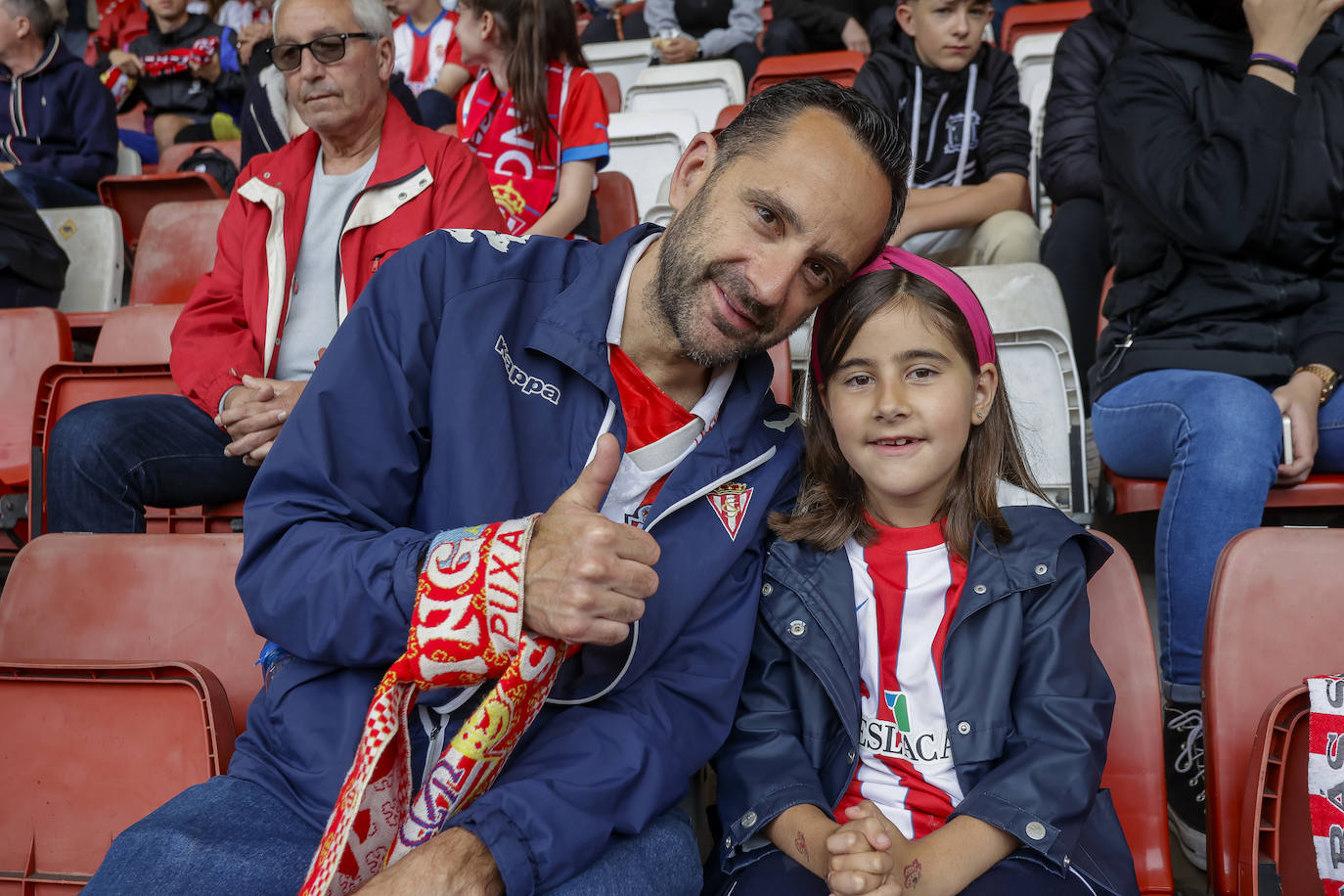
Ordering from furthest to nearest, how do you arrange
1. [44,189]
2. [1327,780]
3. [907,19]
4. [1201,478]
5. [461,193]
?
[44,189]
[907,19]
[461,193]
[1201,478]
[1327,780]

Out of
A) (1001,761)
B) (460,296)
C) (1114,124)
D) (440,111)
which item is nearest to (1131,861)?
(1001,761)

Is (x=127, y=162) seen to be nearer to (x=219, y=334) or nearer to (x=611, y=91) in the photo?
(x=611, y=91)

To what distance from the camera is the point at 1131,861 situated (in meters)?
1.34

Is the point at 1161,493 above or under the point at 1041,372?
Answer: under

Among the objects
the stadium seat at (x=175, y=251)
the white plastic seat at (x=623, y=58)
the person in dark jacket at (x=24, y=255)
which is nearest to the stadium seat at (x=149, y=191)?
the stadium seat at (x=175, y=251)

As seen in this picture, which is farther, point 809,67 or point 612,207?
Result: point 809,67

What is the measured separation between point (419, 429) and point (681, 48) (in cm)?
465

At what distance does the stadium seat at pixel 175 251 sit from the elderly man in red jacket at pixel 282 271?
1322mm

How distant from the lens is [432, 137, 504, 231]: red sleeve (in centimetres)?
245

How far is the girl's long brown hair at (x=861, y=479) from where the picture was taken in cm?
152

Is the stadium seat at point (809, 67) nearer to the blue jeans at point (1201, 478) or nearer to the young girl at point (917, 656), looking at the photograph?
the blue jeans at point (1201, 478)

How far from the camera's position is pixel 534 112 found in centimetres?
316

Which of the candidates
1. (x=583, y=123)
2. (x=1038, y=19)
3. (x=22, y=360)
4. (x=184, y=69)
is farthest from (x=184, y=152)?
(x=1038, y=19)

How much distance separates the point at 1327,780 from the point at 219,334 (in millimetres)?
2211
